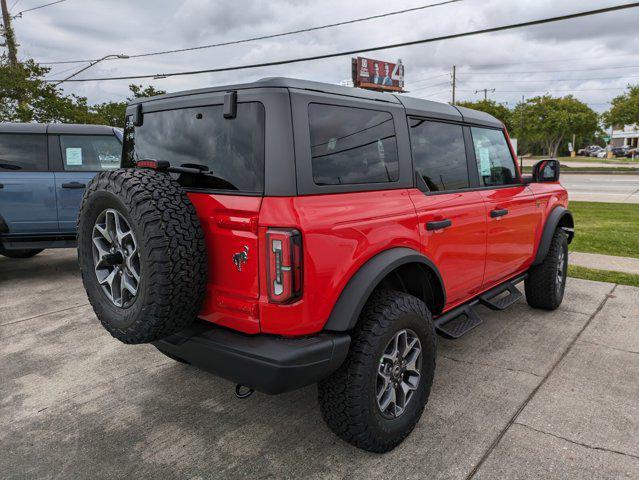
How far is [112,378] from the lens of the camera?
3420 mm

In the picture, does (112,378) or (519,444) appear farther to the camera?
(112,378)

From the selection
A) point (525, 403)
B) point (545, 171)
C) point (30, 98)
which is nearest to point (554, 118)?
point (30, 98)

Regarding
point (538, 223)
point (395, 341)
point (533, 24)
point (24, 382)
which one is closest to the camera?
point (395, 341)

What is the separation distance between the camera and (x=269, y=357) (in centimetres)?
208

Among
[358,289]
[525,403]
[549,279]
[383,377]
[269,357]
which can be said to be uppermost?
[358,289]

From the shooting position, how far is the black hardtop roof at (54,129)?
5.93 meters

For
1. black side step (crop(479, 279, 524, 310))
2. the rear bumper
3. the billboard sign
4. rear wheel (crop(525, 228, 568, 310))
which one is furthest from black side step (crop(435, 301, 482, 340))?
the billboard sign

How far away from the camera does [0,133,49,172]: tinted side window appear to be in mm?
5875

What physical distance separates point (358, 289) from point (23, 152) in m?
5.52

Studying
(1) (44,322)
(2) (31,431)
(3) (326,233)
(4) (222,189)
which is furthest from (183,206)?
(1) (44,322)

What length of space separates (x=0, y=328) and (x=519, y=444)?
4.45m

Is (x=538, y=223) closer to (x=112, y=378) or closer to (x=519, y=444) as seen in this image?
(x=519, y=444)

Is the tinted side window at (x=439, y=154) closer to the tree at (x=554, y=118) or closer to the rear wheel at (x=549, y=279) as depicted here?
the rear wheel at (x=549, y=279)

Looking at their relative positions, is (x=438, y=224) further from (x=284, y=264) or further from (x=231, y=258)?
(x=231, y=258)
